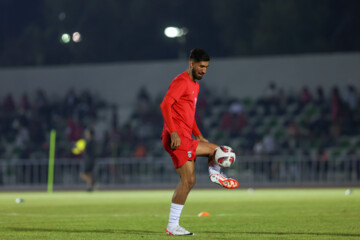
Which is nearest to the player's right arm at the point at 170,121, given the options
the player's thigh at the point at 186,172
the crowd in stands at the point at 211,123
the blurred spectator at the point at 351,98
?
the player's thigh at the point at 186,172

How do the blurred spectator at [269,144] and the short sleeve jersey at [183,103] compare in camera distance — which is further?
the blurred spectator at [269,144]

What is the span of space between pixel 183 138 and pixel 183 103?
460mm

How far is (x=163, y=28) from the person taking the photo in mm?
51281

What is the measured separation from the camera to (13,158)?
35812 millimetres

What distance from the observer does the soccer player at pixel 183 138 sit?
33.1 ft

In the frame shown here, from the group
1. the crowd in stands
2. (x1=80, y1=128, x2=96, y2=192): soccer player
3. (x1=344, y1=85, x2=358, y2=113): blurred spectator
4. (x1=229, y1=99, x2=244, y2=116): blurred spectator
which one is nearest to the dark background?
the crowd in stands

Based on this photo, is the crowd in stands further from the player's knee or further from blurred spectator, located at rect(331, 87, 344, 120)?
the player's knee

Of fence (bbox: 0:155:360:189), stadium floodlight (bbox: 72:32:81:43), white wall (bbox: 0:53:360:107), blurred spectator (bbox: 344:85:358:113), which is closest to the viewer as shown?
fence (bbox: 0:155:360:189)

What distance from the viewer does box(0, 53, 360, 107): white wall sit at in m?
35.3

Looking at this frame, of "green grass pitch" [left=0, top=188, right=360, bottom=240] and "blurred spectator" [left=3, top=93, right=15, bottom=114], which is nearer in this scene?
"green grass pitch" [left=0, top=188, right=360, bottom=240]

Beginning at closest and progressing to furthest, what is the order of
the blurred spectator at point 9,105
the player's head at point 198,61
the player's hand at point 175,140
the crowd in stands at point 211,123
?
the player's hand at point 175,140, the player's head at point 198,61, the crowd in stands at point 211,123, the blurred spectator at point 9,105

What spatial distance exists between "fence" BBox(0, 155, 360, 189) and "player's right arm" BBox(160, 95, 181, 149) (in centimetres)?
2027

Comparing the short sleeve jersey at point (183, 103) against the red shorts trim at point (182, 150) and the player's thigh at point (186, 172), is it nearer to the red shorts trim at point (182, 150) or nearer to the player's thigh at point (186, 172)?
the red shorts trim at point (182, 150)

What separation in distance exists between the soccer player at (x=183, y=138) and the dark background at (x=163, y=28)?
118 ft
